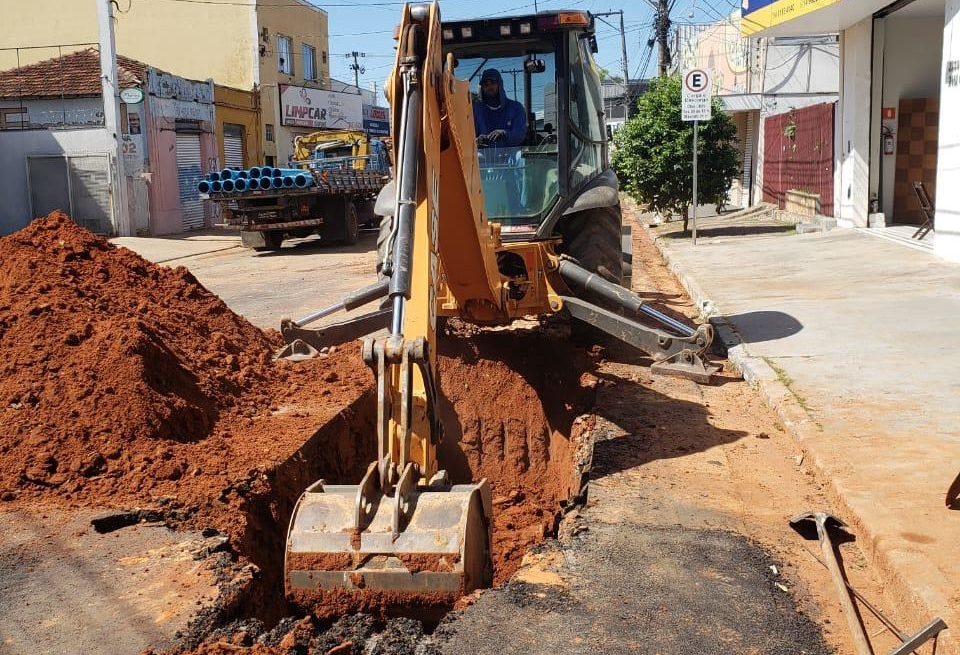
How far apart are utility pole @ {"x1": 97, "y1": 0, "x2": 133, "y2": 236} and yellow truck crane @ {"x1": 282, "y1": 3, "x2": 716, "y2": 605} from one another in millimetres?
20320

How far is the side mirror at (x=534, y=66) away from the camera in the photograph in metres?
7.79

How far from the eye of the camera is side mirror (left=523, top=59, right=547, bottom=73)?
779 cm

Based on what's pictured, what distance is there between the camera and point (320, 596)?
3.73 meters

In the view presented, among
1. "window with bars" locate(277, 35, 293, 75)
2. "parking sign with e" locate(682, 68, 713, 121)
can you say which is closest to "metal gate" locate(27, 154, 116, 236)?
"window with bars" locate(277, 35, 293, 75)

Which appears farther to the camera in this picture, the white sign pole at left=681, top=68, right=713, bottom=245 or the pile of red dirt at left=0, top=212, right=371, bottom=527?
Result: the white sign pole at left=681, top=68, right=713, bottom=245

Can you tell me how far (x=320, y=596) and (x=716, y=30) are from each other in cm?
2971

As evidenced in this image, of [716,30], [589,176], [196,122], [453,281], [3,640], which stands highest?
[716,30]

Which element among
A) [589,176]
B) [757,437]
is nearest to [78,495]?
[757,437]

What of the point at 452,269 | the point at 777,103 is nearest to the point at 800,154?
the point at 777,103

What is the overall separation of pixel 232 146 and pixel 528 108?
28455mm

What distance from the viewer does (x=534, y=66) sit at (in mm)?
7789

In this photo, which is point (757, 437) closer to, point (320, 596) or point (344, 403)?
point (344, 403)

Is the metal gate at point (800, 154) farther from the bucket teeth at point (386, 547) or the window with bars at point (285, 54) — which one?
the window with bars at point (285, 54)

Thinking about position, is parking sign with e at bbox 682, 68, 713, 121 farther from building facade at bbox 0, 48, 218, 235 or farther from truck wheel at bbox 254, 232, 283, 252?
building facade at bbox 0, 48, 218, 235
